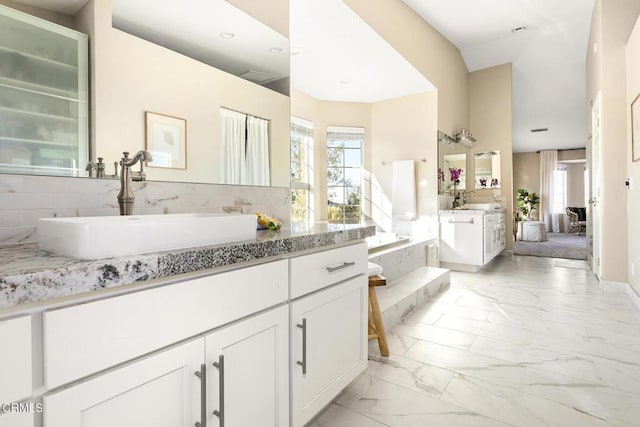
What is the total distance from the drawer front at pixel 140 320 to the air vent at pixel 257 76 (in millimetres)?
1319

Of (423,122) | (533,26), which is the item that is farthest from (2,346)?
(533,26)

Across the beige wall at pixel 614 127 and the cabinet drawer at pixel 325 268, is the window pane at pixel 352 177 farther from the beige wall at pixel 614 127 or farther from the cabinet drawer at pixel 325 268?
the cabinet drawer at pixel 325 268

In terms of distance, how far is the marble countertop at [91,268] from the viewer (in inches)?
22.6

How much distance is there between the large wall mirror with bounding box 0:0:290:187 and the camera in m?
1.31

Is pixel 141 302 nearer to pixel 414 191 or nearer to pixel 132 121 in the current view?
pixel 132 121

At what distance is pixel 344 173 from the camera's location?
547cm

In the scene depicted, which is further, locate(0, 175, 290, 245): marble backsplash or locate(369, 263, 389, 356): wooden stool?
locate(369, 263, 389, 356): wooden stool

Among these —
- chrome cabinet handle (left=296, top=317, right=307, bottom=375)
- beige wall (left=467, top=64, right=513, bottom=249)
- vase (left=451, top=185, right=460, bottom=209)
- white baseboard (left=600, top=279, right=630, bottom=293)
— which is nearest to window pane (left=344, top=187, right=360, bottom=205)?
vase (left=451, top=185, right=460, bottom=209)

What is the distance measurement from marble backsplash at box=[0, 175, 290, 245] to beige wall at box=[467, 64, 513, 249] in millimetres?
5250

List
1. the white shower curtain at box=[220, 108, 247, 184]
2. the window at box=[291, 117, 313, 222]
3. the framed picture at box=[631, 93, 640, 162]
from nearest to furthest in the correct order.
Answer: the white shower curtain at box=[220, 108, 247, 184], the framed picture at box=[631, 93, 640, 162], the window at box=[291, 117, 313, 222]

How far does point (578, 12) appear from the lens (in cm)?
432

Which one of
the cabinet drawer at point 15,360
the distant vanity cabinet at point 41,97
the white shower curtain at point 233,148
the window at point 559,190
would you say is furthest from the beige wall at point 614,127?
the window at point 559,190

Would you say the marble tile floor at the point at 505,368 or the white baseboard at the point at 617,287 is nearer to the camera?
the marble tile floor at the point at 505,368

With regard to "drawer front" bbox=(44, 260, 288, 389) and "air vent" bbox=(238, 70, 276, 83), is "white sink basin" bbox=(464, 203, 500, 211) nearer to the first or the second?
"air vent" bbox=(238, 70, 276, 83)
